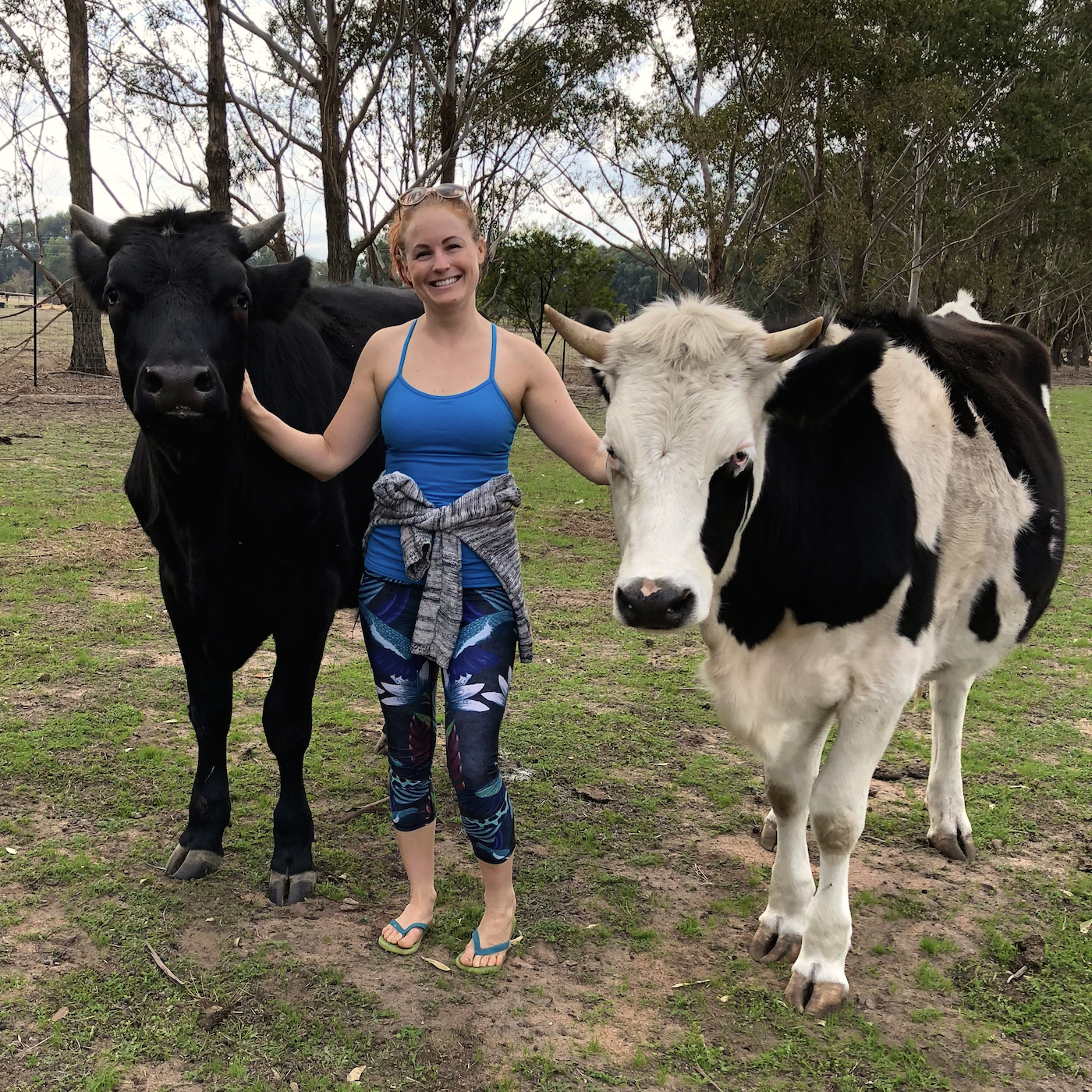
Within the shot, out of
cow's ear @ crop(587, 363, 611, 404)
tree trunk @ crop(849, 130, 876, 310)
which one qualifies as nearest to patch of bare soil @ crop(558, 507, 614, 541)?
cow's ear @ crop(587, 363, 611, 404)

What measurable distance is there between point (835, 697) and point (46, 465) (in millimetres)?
10076

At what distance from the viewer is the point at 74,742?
14.1 ft

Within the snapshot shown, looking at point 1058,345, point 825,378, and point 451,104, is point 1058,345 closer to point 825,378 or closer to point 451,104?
point 451,104

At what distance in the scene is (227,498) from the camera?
3.25m

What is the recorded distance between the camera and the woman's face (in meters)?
2.70

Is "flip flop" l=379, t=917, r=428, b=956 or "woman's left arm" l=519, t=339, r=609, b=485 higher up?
"woman's left arm" l=519, t=339, r=609, b=485

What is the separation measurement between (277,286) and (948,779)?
3.15m

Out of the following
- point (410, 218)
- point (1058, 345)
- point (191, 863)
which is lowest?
point (191, 863)

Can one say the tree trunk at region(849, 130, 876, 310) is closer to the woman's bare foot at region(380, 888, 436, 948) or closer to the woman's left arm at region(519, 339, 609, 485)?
the woman's left arm at region(519, 339, 609, 485)

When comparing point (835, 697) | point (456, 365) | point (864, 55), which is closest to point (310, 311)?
point (456, 365)

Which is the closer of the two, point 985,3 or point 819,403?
point 819,403

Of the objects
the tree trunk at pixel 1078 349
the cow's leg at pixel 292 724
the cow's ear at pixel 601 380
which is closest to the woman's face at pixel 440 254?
the cow's ear at pixel 601 380

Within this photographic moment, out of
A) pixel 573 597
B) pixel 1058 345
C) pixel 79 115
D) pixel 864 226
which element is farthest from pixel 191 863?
pixel 1058 345

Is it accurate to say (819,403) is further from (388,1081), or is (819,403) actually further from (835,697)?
(388,1081)
